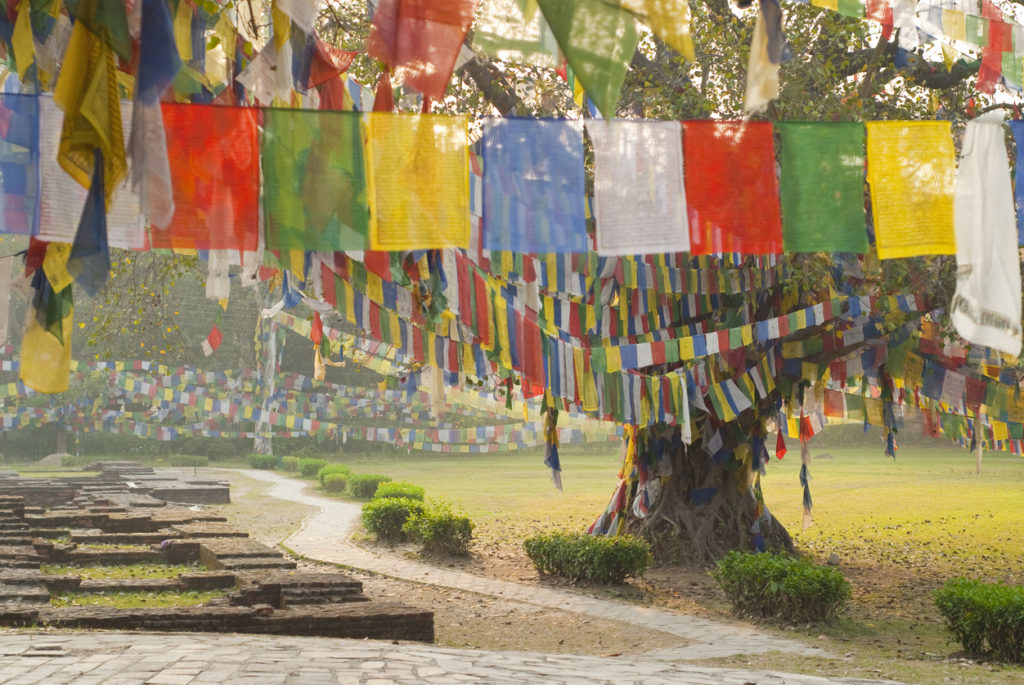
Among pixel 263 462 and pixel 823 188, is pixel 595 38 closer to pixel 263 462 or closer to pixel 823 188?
pixel 823 188

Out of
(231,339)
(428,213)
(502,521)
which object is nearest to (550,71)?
(428,213)

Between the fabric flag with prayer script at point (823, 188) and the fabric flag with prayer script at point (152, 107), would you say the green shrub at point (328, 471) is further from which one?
the fabric flag with prayer script at point (152, 107)

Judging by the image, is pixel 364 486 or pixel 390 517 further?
pixel 364 486

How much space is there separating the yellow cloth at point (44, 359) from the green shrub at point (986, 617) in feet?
21.1

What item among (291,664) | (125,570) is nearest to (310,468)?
(125,570)

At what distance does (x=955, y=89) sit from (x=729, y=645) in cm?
608

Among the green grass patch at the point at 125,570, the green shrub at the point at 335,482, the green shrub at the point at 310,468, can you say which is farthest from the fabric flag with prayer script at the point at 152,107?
the green shrub at the point at 310,468

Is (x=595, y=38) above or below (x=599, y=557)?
above

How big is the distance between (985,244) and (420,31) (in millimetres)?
3259

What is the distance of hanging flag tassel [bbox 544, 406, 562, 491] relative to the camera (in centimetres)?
1202

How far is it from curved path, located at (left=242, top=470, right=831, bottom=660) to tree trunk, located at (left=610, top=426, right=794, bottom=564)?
2.13 m

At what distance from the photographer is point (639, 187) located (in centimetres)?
592

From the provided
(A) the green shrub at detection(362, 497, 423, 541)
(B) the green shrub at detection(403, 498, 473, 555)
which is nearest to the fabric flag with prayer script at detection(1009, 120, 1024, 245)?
(B) the green shrub at detection(403, 498, 473, 555)

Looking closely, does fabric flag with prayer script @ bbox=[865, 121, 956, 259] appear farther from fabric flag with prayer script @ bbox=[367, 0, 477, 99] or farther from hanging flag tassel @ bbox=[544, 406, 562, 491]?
hanging flag tassel @ bbox=[544, 406, 562, 491]
